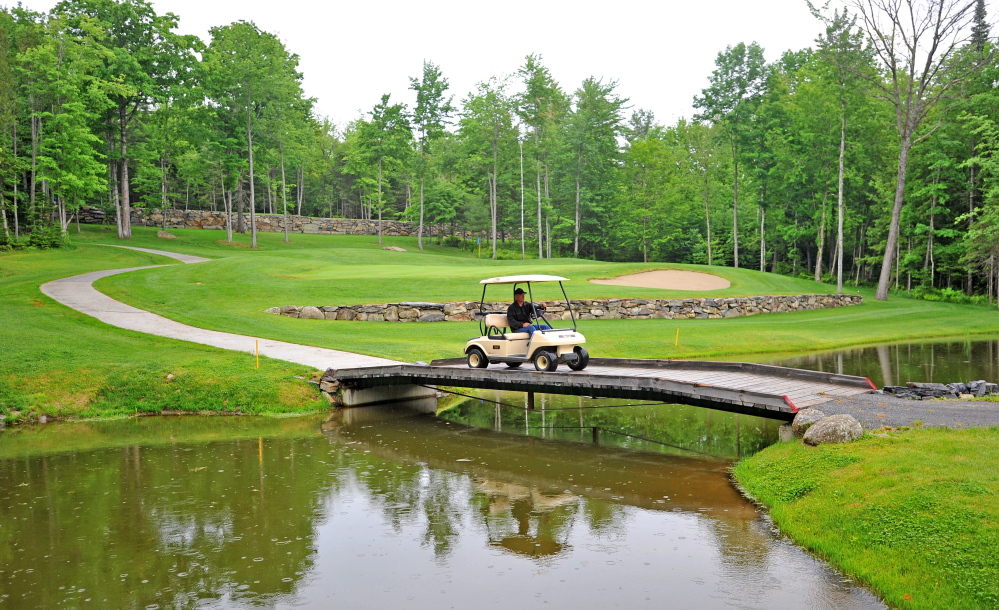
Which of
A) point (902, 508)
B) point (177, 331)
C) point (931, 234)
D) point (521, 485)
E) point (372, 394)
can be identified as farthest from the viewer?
point (931, 234)

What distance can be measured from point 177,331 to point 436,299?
34.2ft

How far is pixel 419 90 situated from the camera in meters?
58.0

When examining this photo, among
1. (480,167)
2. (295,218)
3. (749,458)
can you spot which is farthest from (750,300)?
(295,218)

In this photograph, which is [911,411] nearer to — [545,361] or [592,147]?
[545,361]

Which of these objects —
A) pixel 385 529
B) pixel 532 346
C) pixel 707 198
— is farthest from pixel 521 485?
pixel 707 198

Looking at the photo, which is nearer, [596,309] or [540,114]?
[596,309]

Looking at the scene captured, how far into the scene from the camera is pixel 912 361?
21484mm

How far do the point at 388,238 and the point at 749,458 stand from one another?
61.2 metres

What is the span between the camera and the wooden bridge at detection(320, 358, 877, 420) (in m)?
11.9

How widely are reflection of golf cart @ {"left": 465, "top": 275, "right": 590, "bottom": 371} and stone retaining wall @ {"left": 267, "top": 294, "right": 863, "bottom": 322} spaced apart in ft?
42.3

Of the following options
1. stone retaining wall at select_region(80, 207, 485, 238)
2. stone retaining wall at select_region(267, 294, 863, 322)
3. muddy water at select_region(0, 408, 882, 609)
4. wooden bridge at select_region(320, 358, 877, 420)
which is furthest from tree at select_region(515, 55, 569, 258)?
muddy water at select_region(0, 408, 882, 609)

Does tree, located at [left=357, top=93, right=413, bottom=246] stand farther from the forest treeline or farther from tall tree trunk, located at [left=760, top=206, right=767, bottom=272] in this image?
tall tree trunk, located at [left=760, top=206, right=767, bottom=272]

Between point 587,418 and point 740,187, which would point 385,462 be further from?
point 740,187

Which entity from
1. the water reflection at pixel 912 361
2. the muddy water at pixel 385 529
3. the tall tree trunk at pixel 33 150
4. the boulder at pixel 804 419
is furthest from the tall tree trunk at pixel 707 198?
the tall tree trunk at pixel 33 150
